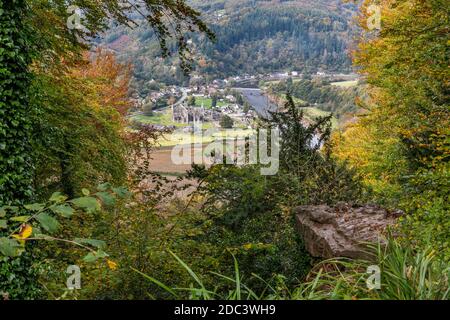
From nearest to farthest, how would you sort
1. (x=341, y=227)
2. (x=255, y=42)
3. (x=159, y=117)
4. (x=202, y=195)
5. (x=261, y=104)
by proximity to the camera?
(x=341, y=227)
(x=202, y=195)
(x=261, y=104)
(x=159, y=117)
(x=255, y=42)

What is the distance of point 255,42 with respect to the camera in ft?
312

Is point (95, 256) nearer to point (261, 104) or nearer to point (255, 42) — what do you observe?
point (261, 104)

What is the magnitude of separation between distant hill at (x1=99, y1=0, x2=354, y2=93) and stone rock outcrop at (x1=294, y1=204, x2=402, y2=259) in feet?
129

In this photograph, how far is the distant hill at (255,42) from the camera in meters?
57.3

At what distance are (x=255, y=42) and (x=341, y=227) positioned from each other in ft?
307

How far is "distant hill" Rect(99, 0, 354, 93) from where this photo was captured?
188ft

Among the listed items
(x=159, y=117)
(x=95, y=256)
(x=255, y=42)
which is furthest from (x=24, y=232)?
(x=255, y=42)

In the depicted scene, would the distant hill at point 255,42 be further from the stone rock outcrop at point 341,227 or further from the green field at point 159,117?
the stone rock outcrop at point 341,227

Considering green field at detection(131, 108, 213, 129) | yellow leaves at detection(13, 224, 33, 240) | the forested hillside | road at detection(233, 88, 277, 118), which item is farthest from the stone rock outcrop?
green field at detection(131, 108, 213, 129)

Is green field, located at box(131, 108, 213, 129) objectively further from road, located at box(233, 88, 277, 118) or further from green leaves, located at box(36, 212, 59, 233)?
green leaves, located at box(36, 212, 59, 233)

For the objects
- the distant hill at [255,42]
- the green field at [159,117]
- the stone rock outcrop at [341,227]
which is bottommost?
the green field at [159,117]

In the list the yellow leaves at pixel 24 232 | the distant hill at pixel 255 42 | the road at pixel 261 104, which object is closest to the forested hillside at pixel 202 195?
the yellow leaves at pixel 24 232

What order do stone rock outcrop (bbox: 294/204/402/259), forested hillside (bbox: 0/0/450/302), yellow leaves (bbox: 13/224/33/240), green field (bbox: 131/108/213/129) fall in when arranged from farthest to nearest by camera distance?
green field (bbox: 131/108/213/129)
stone rock outcrop (bbox: 294/204/402/259)
forested hillside (bbox: 0/0/450/302)
yellow leaves (bbox: 13/224/33/240)

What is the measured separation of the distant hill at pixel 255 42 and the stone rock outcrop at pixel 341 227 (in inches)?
1547
